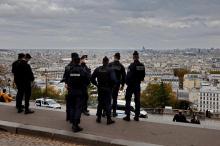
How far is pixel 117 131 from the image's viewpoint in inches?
431

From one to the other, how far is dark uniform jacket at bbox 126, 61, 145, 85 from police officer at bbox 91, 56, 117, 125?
2.31ft

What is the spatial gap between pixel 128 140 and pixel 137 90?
2.68 meters

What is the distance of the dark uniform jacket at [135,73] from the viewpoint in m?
12.2

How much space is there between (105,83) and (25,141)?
2.61 m

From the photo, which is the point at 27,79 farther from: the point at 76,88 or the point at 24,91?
the point at 76,88


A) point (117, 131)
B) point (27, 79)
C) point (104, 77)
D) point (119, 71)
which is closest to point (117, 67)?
point (119, 71)

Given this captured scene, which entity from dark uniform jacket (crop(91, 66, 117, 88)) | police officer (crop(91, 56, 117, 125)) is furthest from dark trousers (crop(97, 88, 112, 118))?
dark uniform jacket (crop(91, 66, 117, 88))

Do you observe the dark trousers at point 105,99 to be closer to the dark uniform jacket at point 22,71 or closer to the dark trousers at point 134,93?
the dark trousers at point 134,93

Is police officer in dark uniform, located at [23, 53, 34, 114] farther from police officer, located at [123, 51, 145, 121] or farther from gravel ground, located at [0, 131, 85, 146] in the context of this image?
police officer, located at [123, 51, 145, 121]

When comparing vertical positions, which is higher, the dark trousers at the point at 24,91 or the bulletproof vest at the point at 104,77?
the bulletproof vest at the point at 104,77

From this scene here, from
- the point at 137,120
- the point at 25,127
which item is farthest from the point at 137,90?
the point at 25,127

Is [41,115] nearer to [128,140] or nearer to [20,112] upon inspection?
[20,112]

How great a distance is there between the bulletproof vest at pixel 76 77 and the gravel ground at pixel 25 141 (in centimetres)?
146

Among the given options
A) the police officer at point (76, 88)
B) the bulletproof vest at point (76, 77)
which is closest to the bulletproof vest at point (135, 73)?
the police officer at point (76, 88)
